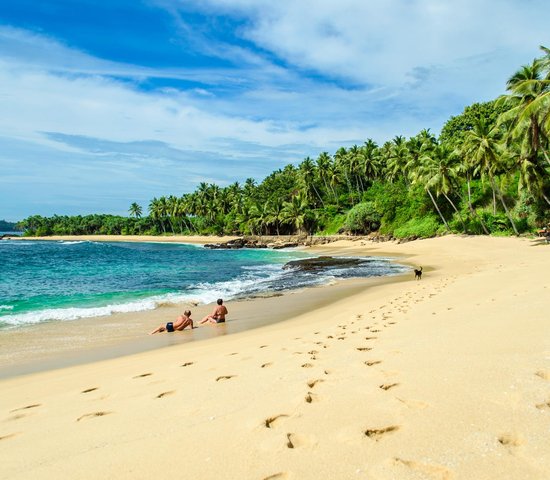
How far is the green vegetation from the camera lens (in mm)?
29328

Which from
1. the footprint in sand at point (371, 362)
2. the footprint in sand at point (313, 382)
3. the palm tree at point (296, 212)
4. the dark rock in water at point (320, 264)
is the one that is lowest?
the dark rock in water at point (320, 264)

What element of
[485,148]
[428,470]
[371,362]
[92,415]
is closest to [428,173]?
[485,148]

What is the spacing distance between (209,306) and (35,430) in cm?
1178

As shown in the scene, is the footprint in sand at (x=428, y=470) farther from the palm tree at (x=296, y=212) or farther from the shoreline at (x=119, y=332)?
the palm tree at (x=296, y=212)

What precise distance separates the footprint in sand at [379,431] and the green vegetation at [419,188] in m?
21.1

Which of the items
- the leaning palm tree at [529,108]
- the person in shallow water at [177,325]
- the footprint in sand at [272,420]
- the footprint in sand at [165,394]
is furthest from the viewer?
the leaning palm tree at [529,108]

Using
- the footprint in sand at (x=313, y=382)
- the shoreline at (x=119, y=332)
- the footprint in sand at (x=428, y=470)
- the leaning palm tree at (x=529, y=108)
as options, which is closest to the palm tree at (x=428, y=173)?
the leaning palm tree at (x=529, y=108)

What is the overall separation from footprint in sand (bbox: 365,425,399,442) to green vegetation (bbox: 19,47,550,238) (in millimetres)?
21060

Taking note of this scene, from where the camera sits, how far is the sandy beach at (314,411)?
2.53 metres

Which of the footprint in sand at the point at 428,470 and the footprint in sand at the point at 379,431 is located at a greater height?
the footprint in sand at the point at 428,470

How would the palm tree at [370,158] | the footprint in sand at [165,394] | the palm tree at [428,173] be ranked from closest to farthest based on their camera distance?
1. the footprint in sand at [165,394]
2. the palm tree at [428,173]
3. the palm tree at [370,158]

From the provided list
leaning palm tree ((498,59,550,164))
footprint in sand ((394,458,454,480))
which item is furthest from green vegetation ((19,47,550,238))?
footprint in sand ((394,458,454,480))

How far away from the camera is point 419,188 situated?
52938 mm

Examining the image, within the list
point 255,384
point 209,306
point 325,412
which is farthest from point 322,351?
point 209,306
